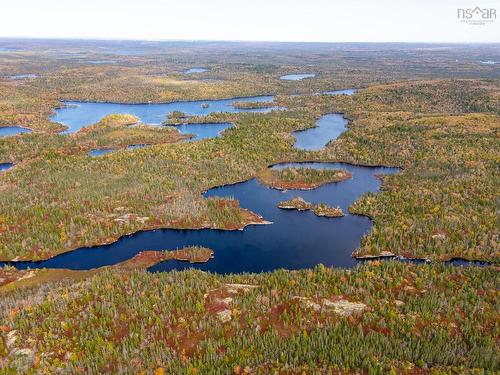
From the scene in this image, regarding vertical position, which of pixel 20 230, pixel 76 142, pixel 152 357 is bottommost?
pixel 152 357

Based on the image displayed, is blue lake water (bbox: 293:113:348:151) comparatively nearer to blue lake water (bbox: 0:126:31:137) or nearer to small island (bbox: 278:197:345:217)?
small island (bbox: 278:197:345:217)

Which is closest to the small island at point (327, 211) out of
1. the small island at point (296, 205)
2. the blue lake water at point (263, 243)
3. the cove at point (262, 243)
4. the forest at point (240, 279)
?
the forest at point (240, 279)

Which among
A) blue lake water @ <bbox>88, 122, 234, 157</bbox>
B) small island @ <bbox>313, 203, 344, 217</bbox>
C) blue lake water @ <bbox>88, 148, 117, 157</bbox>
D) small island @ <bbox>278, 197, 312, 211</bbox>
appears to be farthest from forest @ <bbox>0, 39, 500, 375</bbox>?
blue lake water @ <bbox>88, 122, 234, 157</bbox>

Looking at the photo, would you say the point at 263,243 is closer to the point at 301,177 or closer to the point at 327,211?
the point at 327,211

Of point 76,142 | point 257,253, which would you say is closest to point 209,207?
point 257,253

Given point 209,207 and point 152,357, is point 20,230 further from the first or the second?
point 152,357

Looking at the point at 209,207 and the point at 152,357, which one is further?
the point at 209,207
